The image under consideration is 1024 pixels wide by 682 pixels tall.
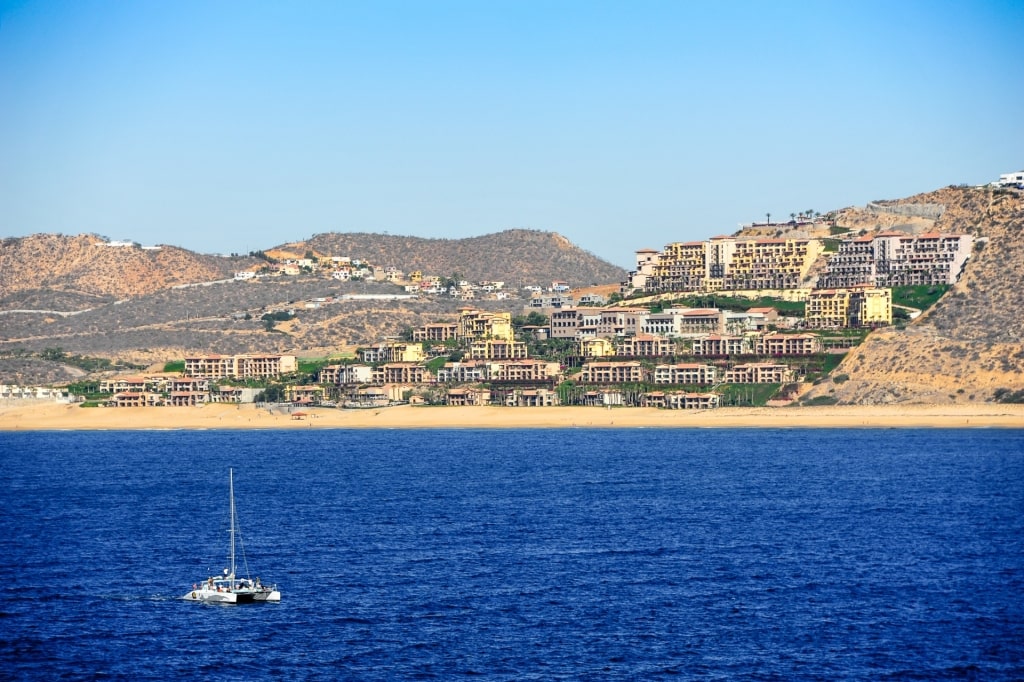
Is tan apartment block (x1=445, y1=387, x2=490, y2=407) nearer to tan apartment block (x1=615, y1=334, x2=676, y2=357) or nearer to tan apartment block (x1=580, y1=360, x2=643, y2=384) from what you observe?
tan apartment block (x1=580, y1=360, x2=643, y2=384)

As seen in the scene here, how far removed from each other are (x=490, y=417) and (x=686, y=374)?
23.7m

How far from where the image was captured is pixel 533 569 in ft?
227

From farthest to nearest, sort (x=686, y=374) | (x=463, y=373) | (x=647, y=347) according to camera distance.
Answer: (x=463, y=373), (x=647, y=347), (x=686, y=374)

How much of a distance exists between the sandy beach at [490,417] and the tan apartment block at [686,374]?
27.7 ft

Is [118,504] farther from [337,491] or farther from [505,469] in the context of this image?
[505,469]

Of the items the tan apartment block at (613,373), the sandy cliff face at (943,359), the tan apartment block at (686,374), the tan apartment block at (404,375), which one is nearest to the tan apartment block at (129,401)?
the tan apartment block at (404,375)

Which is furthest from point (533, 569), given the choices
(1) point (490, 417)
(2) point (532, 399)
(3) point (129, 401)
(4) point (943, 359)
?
(3) point (129, 401)

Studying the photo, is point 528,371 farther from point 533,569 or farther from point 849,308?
point 533,569

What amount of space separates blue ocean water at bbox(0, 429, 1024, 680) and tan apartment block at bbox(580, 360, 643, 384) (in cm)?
5902

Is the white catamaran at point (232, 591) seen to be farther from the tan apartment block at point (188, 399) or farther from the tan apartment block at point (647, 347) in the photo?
the tan apartment block at point (188, 399)

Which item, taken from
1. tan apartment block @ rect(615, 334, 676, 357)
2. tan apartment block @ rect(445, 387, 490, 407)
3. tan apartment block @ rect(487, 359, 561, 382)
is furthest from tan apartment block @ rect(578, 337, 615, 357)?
tan apartment block @ rect(445, 387, 490, 407)

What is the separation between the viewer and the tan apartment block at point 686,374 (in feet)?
591

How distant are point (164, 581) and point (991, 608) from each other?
34433 mm

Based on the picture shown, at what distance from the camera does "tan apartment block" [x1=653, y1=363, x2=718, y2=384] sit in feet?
591
